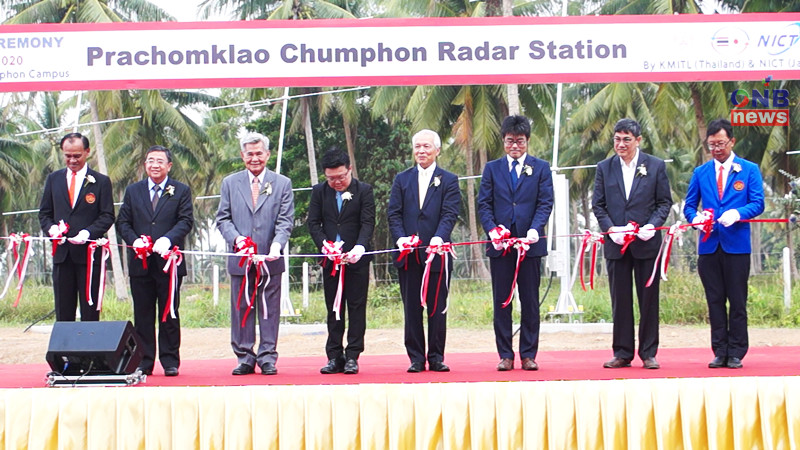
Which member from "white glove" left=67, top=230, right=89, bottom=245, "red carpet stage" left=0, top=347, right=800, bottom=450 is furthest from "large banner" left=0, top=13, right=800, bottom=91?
"red carpet stage" left=0, top=347, right=800, bottom=450

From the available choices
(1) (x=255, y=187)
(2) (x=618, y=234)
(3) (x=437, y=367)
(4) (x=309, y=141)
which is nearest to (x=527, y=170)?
(2) (x=618, y=234)

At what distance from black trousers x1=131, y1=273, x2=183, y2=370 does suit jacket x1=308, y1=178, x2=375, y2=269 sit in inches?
37.8

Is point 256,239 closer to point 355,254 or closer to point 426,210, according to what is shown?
point 355,254

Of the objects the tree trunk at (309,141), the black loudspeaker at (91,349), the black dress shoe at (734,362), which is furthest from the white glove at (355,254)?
the tree trunk at (309,141)

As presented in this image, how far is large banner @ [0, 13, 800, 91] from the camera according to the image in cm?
587

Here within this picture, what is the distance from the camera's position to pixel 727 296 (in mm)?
5344

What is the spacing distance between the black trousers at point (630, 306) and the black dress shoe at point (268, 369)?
1990 mm

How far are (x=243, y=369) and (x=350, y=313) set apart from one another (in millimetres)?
729

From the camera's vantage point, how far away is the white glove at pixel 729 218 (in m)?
5.06

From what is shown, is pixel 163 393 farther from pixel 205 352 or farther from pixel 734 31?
pixel 205 352

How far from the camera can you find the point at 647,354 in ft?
17.2

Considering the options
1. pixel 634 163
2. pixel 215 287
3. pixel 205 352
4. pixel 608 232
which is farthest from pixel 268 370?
pixel 215 287

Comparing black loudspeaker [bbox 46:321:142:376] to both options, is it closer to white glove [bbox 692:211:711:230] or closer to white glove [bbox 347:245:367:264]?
white glove [bbox 347:245:367:264]

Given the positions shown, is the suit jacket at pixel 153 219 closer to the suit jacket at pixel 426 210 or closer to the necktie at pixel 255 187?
the necktie at pixel 255 187
